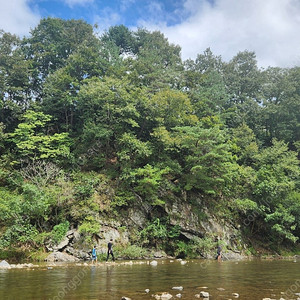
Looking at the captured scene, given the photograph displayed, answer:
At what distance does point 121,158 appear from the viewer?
26547 millimetres

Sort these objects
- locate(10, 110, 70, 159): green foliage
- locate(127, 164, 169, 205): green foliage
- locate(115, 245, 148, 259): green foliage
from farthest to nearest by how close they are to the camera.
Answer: locate(10, 110, 70, 159): green foliage
locate(127, 164, 169, 205): green foliage
locate(115, 245, 148, 259): green foliage

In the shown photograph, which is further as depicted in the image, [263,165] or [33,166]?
[263,165]

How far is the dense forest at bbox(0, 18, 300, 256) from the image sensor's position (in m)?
23.7

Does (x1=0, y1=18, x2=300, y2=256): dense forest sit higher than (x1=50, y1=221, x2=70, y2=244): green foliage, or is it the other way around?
(x1=0, y1=18, x2=300, y2=256): dense forest

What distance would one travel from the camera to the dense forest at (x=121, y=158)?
23656 millimetres

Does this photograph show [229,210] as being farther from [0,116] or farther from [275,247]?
[0,116]

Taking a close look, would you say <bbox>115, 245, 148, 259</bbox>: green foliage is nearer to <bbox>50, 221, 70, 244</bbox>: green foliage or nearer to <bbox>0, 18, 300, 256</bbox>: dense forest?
<bbox>0, 18, 300, 256</bbox>: dense forest

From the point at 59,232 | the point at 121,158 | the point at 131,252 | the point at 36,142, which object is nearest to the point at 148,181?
the point at 121,158

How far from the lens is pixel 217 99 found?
126 feet

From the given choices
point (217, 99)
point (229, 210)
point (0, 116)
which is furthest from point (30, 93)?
point (229, 210)

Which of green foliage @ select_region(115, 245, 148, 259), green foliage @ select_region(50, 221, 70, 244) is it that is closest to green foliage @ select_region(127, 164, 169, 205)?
green foliage @ select_region(115, 245, 148, 259)

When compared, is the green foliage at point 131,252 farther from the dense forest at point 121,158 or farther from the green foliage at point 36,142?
the green foliage at point 36,142

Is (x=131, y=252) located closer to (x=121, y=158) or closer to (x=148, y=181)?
(x=148, y=181)

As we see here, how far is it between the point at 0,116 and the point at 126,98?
1566 centimetres
